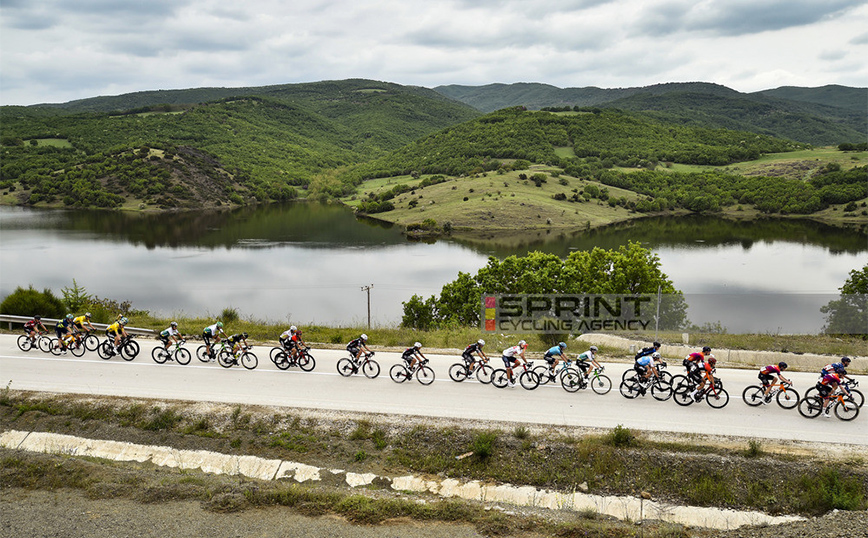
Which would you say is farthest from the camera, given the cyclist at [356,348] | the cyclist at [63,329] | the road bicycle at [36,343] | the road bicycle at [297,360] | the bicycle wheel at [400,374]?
the road bicycle at [36,343]

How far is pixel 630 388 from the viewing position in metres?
18.0

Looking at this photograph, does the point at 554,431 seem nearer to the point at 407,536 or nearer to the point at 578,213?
the point at 407,536

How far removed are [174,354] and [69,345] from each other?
15.8ft

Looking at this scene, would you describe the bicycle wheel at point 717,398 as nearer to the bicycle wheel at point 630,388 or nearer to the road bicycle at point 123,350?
the bicycle wheel at point 630,388

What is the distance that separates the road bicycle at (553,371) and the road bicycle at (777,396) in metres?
5.46

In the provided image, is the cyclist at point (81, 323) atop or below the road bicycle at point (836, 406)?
atop

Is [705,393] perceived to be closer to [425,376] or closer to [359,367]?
[425,376]

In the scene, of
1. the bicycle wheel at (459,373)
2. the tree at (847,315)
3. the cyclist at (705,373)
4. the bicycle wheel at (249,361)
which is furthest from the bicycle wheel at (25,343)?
the tree at (847,315)

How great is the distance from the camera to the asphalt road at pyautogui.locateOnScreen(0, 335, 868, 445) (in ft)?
53.0

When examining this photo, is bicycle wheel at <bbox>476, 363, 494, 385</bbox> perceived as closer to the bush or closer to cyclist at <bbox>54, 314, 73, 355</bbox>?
cyclist at <bbox>54, 314, 73, 355</bbox>

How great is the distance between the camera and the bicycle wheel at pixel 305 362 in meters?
21.1

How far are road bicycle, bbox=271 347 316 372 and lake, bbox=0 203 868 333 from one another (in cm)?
1909

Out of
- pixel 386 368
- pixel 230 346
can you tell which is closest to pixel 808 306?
pixel 386 368

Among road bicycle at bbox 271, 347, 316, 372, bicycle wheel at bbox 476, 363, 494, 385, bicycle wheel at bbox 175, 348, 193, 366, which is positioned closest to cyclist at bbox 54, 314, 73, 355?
bicycle wheel at bbox 175, 348, 193, 366
